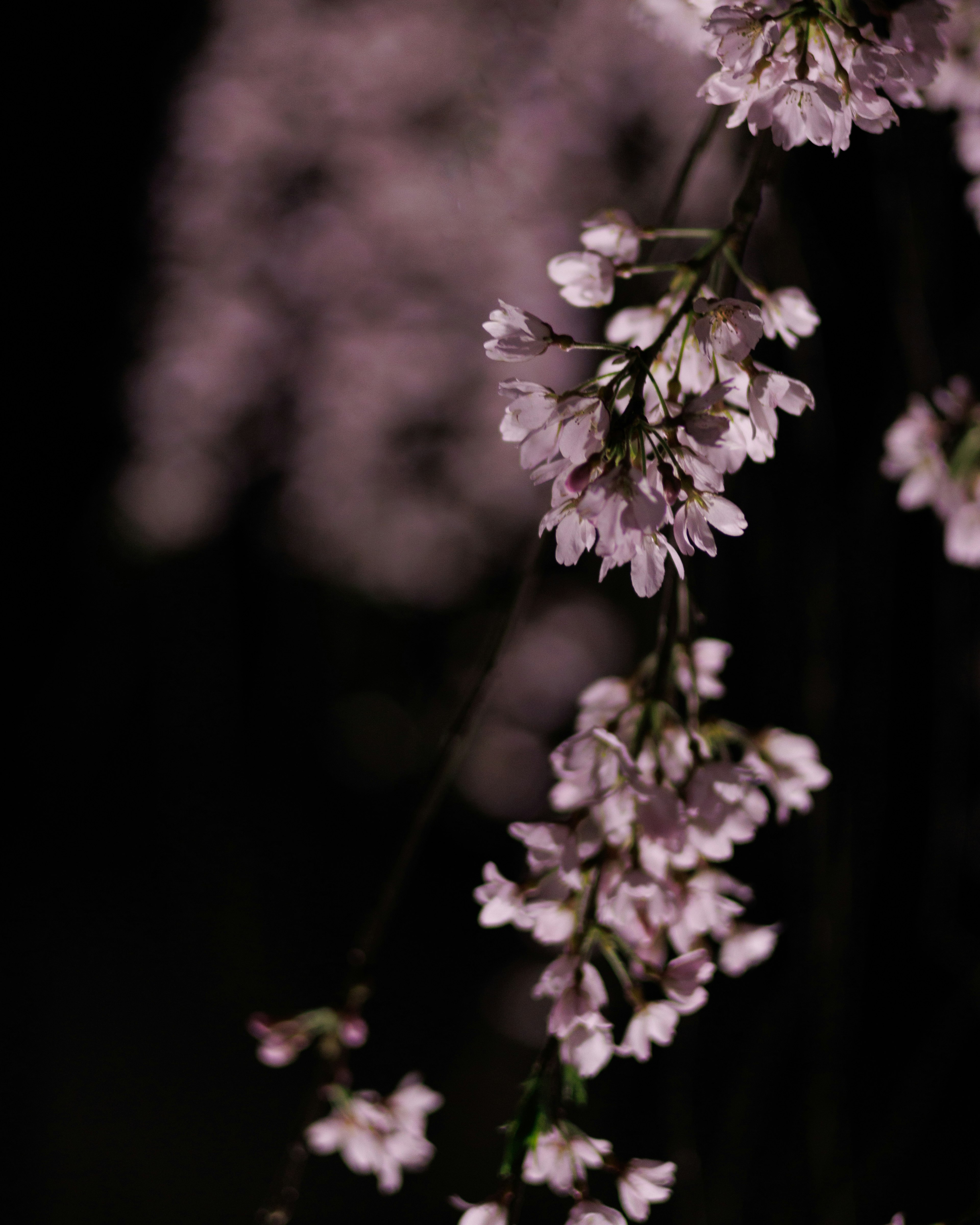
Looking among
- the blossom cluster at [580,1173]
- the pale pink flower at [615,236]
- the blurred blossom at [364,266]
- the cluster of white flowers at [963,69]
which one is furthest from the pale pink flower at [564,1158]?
the blurred blossom at [364,266]

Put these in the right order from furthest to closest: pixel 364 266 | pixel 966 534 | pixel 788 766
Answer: pixel 364 266 < pixel 966 534 < pixel 788 766

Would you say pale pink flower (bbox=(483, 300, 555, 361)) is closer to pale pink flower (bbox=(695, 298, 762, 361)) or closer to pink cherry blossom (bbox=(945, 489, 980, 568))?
pale pink flower (bbox=(695, 298, 762, 361))

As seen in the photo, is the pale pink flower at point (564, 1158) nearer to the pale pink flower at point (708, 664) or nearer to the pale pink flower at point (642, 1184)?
the pale pink flower at point (642, 1184)

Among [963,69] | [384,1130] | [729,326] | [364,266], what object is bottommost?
[384,1130]

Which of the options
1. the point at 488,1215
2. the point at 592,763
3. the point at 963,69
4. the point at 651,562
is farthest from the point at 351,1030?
the point at 963,69

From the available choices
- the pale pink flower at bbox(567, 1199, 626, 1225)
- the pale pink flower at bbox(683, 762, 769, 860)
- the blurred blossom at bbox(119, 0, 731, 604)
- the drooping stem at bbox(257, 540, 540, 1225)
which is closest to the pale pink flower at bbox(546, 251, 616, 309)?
the drooping stem at bbox(257, 540, 540, 1225)

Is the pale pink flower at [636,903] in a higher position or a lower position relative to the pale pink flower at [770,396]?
lower

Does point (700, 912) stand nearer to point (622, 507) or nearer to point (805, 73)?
point (622, 507)
